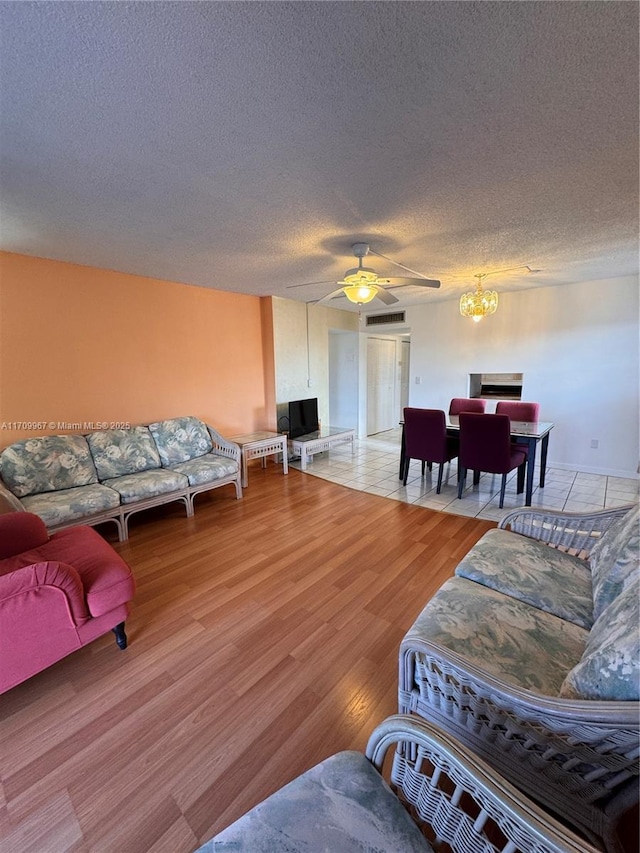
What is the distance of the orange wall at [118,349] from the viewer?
2.96 m

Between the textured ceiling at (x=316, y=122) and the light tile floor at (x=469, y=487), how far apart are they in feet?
8.13

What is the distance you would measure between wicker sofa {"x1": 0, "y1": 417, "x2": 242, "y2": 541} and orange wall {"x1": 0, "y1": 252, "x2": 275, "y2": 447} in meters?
0.30

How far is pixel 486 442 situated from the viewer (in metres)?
3.41

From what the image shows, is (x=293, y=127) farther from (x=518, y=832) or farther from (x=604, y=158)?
(x=518, y=832)

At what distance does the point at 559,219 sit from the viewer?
93.6 inches

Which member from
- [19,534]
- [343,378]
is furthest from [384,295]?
[343,378]

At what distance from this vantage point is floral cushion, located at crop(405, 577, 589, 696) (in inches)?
43.8

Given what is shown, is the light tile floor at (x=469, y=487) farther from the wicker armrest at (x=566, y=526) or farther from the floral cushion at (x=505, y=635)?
the floral cushion at (x=505, y=635)

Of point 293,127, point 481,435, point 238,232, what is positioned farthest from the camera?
point 481,435

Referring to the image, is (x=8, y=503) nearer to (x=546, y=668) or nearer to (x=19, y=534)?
(x=19, y=534)

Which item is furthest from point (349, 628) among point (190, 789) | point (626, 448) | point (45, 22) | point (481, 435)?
point (626, 448)

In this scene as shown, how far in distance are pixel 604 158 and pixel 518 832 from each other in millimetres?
2542

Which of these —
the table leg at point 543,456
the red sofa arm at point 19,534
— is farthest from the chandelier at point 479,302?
the red sofa arm at point 19,534

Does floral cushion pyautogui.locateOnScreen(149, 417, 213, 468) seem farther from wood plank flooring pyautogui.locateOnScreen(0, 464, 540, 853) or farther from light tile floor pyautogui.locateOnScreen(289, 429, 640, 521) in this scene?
light tile floor pyautogui.locateOnScreen(289, 429, 640, 521)
